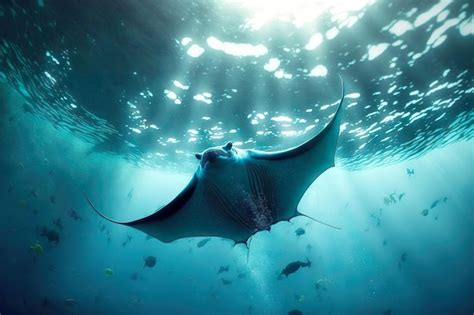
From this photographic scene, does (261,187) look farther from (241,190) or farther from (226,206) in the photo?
(226,206)

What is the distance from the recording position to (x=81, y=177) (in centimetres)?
2630

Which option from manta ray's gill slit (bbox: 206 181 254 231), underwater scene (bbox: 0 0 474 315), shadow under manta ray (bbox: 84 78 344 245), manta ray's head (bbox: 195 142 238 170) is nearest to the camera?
manta ray's head (bbox: 195 142 238 170)

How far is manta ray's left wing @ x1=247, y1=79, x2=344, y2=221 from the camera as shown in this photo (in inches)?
163

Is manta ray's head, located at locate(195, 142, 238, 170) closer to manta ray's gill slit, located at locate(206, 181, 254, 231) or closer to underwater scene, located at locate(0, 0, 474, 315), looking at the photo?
underwater scene, located at locate(0, 0, 474, 315)

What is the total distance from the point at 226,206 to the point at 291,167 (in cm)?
128

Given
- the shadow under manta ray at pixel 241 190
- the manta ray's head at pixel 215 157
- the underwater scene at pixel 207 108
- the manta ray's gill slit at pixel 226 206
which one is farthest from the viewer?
the underwater scene at pixel 207 108

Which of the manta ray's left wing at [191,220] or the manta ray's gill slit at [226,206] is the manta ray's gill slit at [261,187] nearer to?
the manta ray's gill slit at [226,206]

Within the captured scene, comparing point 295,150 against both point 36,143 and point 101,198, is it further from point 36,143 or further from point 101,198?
point 101,198

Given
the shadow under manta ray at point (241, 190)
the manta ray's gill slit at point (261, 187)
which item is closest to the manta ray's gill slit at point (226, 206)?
the shadow under manta ray at point (241, 190)

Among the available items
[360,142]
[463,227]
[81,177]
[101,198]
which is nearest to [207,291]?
[101,198]

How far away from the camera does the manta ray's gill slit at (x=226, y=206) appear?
4147 millimetres

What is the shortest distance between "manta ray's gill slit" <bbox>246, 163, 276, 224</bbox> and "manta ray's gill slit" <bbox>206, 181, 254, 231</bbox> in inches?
15.4

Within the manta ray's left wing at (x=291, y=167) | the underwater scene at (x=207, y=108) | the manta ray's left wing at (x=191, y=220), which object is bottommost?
the manta ray's left wing at (x=191, y=220)

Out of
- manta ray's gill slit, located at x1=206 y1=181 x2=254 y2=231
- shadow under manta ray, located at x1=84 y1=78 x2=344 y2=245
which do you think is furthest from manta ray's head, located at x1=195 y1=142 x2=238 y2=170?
manta ray's gill slit, located at x1=206 y1=181 x2=254 y2=231
